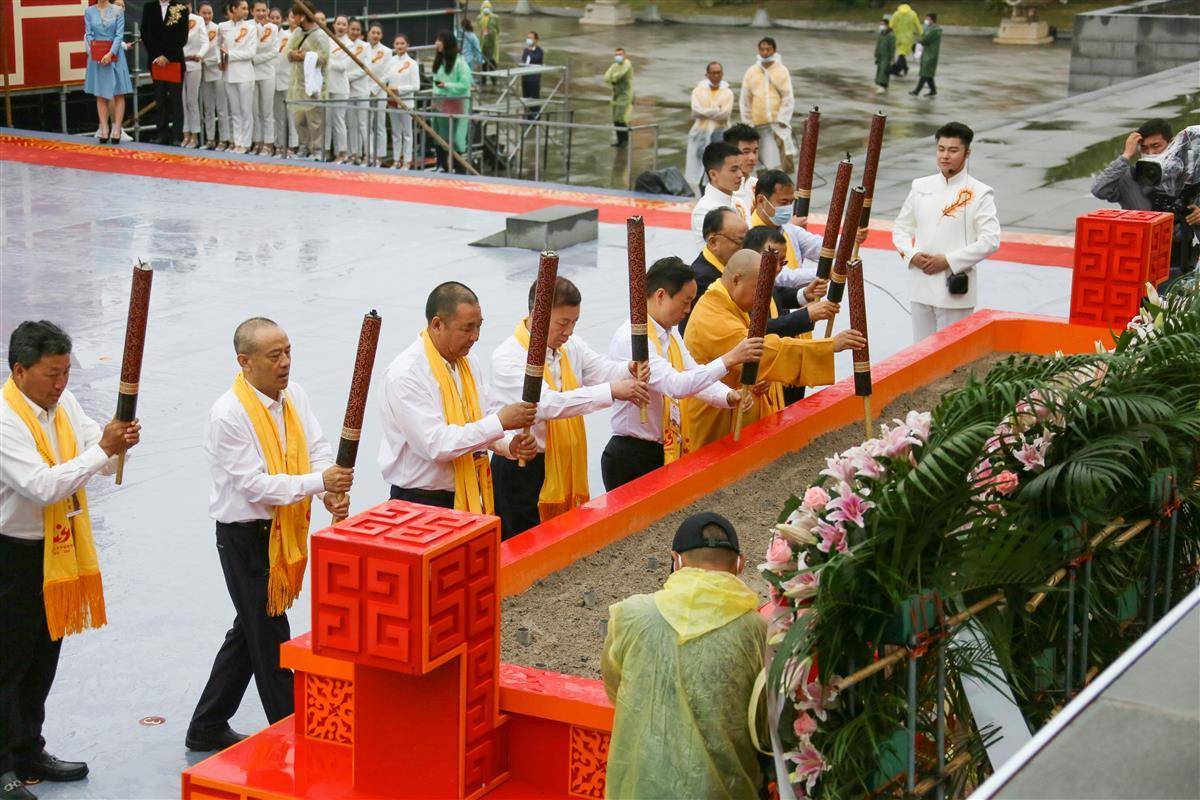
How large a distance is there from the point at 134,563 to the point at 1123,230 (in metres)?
5.43

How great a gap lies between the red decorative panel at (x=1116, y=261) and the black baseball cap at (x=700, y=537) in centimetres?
532

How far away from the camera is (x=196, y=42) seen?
19.3m

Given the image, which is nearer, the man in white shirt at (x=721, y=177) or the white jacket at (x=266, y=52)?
the man in white shirt at (x=721, y=177)

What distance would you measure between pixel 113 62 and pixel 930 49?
15062mm

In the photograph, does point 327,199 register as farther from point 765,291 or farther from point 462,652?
point 462,652

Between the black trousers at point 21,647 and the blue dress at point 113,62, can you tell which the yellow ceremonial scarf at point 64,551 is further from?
the blue dress at point 113,62

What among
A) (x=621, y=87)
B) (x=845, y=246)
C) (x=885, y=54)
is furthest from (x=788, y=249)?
(x=885, y=54)

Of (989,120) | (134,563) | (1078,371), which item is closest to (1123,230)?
(1078,371)

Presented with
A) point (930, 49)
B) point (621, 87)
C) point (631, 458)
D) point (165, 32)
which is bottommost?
point (631, 458)

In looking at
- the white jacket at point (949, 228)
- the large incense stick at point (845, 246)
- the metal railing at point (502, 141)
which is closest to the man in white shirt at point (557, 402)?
the large incense stick at point (845, 246)

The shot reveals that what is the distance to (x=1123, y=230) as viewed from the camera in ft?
28.6

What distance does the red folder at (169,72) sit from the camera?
1895 centimetres

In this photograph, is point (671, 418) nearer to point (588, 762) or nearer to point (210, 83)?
point (588, 762)

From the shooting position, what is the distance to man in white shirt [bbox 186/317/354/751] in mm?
5602
